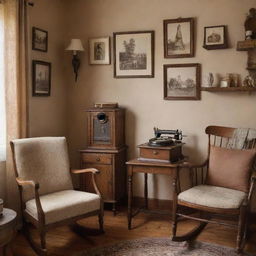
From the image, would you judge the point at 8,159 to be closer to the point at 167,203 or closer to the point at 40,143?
the point at 40,143

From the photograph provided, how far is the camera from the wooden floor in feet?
10.1

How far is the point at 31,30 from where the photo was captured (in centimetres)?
370

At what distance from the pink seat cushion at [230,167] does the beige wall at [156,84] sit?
0.43m

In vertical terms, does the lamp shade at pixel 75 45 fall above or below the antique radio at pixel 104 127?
above

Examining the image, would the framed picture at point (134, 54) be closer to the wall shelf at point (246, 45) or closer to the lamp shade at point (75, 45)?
the lamp shade at point (75, 45)

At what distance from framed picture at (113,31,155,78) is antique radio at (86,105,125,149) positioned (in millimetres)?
477

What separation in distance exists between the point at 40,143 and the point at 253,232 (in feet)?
7.30

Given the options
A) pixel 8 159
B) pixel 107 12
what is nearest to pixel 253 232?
pixel 8 159

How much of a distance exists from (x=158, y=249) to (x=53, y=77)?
226cm

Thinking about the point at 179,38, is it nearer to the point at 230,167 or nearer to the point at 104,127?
the point at 104,127

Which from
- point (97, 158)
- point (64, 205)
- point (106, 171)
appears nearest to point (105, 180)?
point (106, 171)

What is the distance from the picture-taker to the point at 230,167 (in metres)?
3.33

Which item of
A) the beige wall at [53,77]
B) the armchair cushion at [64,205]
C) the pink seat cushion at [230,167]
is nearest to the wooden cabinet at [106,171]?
the beige wall at [53,77]

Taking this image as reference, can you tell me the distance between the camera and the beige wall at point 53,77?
12.4 ft
